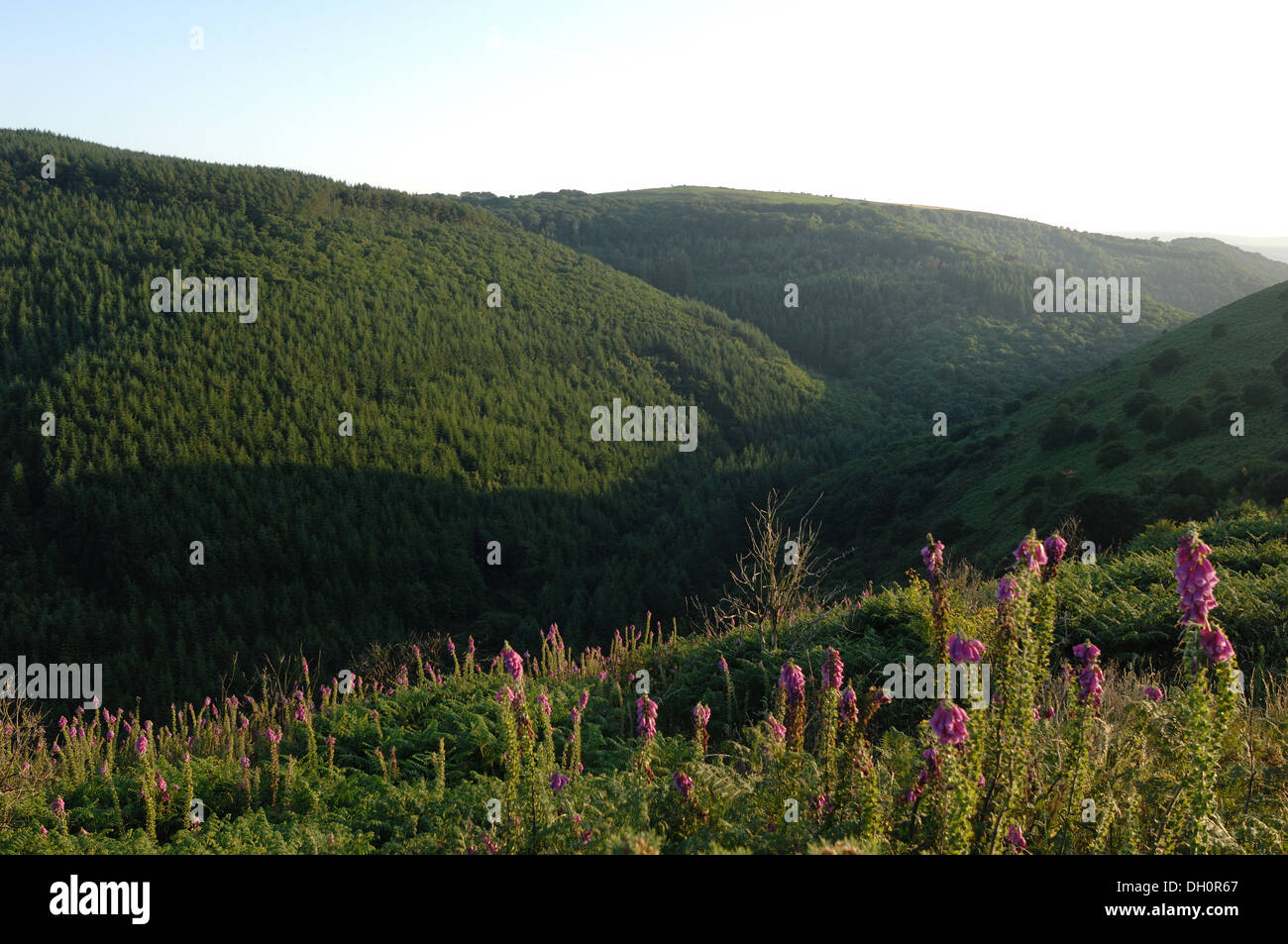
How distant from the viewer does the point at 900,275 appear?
3949 inches

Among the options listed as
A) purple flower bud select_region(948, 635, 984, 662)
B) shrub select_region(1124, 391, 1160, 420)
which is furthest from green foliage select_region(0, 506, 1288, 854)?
shrub select_region(1124, 391, 1160, 420)

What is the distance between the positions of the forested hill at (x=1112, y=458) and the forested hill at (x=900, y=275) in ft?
83.9

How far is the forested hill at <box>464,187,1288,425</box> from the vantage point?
75.2m

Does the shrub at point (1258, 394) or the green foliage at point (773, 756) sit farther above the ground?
the shrub at point (1258, 394)

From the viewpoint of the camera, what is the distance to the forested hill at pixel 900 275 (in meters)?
75.2

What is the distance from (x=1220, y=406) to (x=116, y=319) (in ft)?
182

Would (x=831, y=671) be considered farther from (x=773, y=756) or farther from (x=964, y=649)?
(x=964, y=649)

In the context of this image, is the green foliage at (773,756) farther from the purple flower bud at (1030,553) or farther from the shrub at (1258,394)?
the shrub at (1258,394)

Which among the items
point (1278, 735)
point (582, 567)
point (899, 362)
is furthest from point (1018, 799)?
point (899, 362)


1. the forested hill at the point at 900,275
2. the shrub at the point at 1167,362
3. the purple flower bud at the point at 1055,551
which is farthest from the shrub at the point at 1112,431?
the forested hill at the point at 900,275

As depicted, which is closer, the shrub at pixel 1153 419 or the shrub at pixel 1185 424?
the shrub at pixel 1185 424

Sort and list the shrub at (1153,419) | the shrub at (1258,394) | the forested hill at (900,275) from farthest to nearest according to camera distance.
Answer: the forested hill at (900,275) → the shrub at (1153,419) → the shrub at (1258,394)

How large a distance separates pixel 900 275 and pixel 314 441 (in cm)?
8253

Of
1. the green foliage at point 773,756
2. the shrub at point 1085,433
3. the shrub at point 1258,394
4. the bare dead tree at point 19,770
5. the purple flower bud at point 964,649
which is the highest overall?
the shrub at point 1258,394
